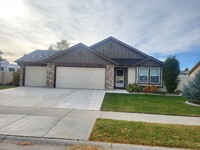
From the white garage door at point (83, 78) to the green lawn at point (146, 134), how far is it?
46.8 ft

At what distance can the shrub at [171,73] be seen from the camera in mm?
21922

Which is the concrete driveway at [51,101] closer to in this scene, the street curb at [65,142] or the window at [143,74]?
the street curb at [65,142]

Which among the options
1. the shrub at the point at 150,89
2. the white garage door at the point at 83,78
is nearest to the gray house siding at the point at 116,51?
the white garage door at the point at 83,78

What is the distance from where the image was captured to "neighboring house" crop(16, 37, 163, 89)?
72.9 feet

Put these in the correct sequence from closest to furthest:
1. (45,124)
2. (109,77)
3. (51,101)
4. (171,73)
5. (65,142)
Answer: (65,142)
(45,124)
(51,101)
(171,73)
(109,77)

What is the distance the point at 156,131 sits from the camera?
22.7 ft

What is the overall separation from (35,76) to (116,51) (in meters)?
10.1

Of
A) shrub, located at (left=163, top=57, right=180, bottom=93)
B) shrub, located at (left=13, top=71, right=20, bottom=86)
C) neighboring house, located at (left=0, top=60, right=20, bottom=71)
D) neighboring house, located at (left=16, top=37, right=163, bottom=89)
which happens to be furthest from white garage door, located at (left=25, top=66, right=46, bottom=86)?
neighboring house, located at (left=0, top=60, right=20, bottom=71)

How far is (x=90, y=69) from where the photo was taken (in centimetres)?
2231

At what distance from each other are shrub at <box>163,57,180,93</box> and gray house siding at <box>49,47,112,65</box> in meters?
6.33

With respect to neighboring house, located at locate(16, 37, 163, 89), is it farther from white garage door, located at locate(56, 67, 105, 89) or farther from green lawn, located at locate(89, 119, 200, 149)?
green lawn, located at locate(89, 119, 200, 149)

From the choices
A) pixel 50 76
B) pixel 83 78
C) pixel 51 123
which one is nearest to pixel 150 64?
pixel 83 78

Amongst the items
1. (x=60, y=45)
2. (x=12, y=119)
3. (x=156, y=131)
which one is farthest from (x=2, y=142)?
(x=60, y=45)

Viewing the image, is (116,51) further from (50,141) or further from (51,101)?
(50,141)
